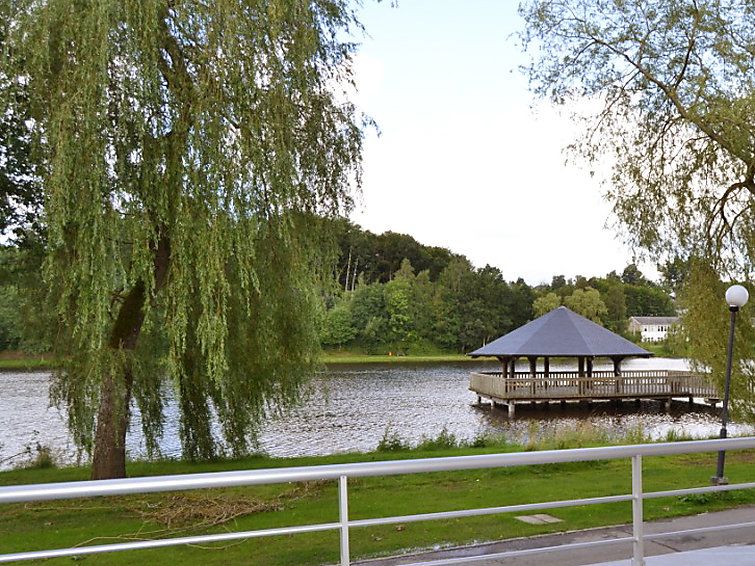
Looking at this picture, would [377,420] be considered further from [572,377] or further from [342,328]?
[342,328]

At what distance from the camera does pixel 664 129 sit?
12789 mm

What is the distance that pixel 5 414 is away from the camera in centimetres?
2344

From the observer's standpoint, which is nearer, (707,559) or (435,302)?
(707,559)

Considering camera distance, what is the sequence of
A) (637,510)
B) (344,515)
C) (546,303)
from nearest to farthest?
(344,515)
(637,510)
(546,303)

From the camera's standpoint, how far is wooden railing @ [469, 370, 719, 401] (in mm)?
28906

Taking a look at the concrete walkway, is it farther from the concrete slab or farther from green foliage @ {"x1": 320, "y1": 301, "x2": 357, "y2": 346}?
green foliage @ {"x1": 320, "y1": 301, "x2": 357, "y2": 346}

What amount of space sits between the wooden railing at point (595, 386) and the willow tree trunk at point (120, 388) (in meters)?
20.6

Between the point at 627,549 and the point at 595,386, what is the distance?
25.8m

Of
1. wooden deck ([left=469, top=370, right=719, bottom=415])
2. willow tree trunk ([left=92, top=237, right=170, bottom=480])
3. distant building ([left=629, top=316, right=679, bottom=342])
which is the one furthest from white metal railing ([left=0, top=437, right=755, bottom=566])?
distant building ([left=629, top=316, right=679, bottom=342])

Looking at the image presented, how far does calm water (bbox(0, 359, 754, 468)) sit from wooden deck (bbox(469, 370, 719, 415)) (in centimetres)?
57

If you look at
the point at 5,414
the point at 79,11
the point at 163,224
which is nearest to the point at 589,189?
the point at 163,224

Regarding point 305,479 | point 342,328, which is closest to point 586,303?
point 342,328

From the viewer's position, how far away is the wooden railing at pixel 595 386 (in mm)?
28906

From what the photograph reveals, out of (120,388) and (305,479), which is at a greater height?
(305,479)
